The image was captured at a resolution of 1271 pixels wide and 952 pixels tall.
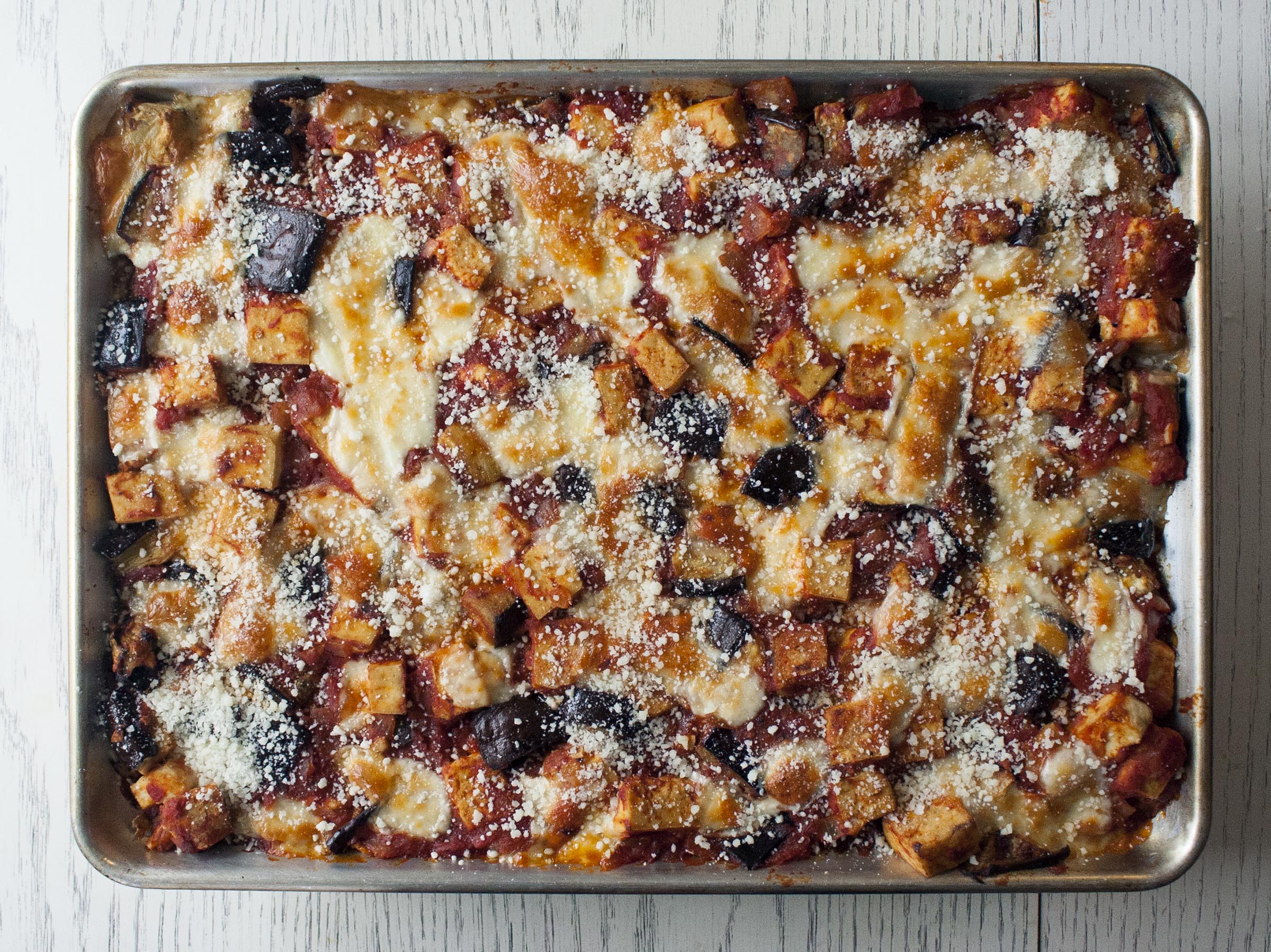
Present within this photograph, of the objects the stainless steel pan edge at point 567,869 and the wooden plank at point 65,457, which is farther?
the wooden plank at point 65,457

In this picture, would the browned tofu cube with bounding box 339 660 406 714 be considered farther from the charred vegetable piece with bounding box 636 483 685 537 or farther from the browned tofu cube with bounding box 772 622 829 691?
the browned tofu cube with bounding box 772 622 829 691

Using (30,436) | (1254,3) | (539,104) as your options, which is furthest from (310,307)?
(1254,3)

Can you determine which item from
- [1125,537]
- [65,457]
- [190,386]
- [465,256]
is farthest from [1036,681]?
[65,457]

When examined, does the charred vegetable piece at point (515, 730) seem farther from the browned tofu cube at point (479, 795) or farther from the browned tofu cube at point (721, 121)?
the browned tofu cube at point (721, 121)

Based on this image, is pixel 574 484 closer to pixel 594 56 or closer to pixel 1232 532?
pixel 594 56

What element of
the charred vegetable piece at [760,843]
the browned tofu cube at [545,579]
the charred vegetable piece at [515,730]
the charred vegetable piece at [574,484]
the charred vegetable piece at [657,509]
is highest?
the charred vegetable piece at [574,484]

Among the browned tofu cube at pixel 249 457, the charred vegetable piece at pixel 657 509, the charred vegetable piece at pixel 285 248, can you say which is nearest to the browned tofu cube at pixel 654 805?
the charred vegetable piece at pixel 657 509
